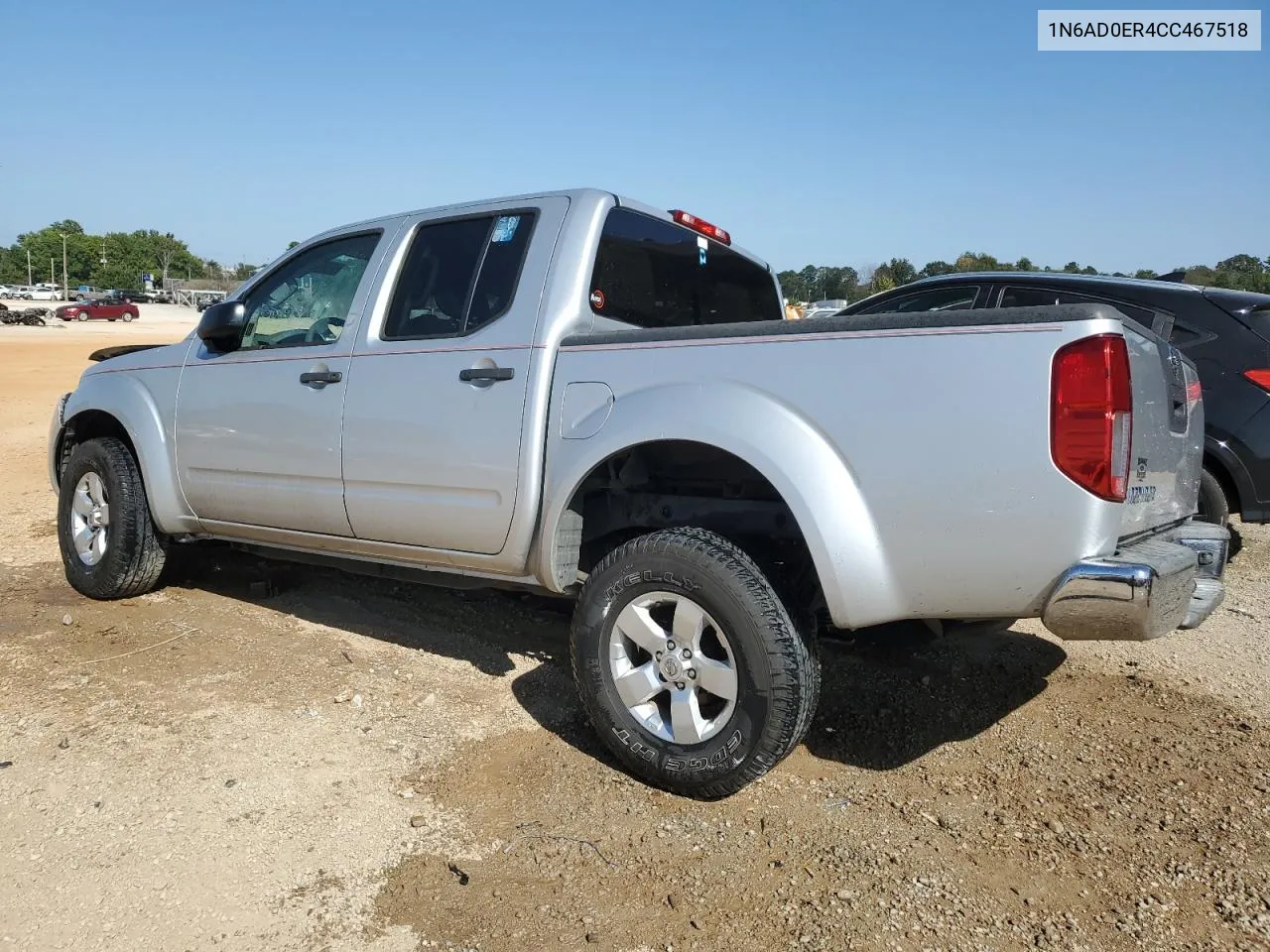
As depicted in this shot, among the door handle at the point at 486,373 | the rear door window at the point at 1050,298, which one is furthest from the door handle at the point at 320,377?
the rear door window at the point at 1050,298

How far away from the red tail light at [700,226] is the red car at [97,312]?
56863mm

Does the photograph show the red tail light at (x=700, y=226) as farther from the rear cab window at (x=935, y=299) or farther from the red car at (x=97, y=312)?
the red car at (x=97, y=312)

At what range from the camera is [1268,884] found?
8.44 ft

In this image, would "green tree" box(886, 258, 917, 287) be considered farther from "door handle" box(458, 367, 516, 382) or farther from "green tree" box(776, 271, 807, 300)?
"door handle" box(458, 367, 516, 382)

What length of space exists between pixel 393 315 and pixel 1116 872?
322cm

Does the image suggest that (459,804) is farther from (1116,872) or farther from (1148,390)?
(1148,390)

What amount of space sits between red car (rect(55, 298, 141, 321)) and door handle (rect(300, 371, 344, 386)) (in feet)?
185

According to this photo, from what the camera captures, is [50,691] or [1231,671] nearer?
[50,691]

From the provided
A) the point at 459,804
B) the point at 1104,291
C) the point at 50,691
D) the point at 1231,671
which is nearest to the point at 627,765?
the point at 459,804

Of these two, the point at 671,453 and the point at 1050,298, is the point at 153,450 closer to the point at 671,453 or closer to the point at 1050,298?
the point at 671,453

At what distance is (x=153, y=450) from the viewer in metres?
4.79

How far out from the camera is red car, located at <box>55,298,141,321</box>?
2047 inches

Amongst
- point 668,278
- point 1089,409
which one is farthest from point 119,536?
point 1089,409

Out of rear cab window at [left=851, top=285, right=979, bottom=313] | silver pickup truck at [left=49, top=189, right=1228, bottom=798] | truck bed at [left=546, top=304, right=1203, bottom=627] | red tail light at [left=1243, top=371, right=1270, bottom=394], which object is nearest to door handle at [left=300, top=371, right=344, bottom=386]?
silver pickup truck at [left=49, top=189, right=1228, bottom=798]
